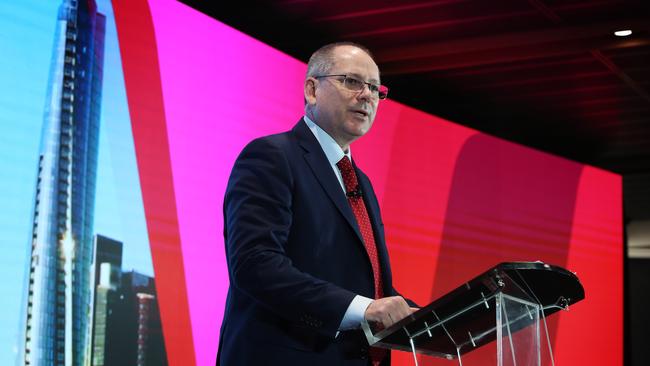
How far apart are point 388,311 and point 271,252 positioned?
0.29 m

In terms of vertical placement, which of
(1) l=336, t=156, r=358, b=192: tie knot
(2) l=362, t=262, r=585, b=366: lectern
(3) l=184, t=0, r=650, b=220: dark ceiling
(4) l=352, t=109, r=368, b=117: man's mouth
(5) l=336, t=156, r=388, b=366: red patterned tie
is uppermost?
(3) l=184, t=0, r=650, b=220: dark ceiling

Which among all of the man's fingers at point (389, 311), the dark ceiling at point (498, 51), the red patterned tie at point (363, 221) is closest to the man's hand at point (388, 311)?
the man's fingers at point (389, 311)

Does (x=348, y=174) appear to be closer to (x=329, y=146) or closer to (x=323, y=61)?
(x=329, y=146)

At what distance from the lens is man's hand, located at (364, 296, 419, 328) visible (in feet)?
5.94

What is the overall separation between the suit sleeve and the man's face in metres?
0.27

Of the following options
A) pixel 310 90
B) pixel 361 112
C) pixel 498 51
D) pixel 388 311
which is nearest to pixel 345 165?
pixel 361 112

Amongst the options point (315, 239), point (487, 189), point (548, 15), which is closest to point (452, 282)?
point (487, 189)

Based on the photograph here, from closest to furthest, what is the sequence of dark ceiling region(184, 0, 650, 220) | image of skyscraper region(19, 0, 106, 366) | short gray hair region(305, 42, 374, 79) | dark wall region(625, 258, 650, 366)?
short gray hair region(305, 42, 374, 79) → image of skyscraper region(19, 0, 106, 366) → dark ceiling region(184, 0, 650, 220) → dark wall region(625, 258, 650, 366)

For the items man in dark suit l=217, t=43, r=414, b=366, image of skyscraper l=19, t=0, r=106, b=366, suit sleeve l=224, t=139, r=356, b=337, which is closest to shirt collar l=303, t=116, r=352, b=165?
man in dark suit l=217, t=43, r=414, b=366

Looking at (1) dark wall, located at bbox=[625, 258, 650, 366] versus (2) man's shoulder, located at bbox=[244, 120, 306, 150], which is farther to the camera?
(1) dark wall, located at bbox=[625, 258, 650, 366]

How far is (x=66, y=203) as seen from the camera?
11.4ft

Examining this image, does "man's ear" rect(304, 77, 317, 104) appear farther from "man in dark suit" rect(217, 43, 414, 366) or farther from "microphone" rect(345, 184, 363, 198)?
"microphone" rect(345, 184, 363, 198)

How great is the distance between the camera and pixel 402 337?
6.05 feet

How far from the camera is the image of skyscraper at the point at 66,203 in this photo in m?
3.37
